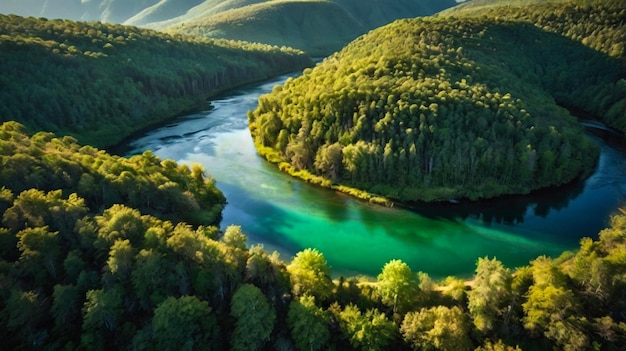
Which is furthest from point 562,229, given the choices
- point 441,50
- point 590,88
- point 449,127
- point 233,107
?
point 233,107

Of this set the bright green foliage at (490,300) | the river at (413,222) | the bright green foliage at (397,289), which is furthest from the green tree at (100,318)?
the bright green foliage at (490,300)

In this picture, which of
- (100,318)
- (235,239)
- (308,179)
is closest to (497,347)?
(235,239)

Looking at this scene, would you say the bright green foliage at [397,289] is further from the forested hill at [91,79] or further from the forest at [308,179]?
the forested hill at [91,79]

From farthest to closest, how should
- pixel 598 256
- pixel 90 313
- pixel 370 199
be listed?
pixel 370 199
pixel 598 256
pixel 90 313

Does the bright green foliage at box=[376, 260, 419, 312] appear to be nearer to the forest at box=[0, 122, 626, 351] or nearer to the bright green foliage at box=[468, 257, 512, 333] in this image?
the forest at box=[0, 122, 626, 351]

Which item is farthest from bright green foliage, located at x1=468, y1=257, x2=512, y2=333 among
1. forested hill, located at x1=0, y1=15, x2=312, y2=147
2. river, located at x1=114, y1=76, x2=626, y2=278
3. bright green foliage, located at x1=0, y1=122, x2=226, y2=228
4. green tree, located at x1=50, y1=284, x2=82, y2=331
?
forested hill, located at x1=0, y1=15, x2=312, y2=147

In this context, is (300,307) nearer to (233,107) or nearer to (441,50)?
(441,50)
